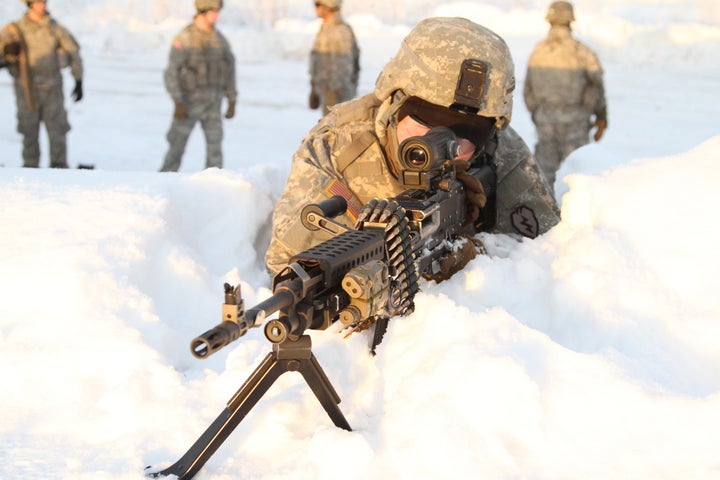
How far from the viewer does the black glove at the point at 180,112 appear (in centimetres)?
799

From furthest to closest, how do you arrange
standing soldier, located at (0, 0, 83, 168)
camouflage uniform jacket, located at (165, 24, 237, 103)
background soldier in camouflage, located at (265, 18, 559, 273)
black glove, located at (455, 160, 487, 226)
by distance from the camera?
camouflage uniform jacket, located at (165, 24, 237, 103)
standing soldier, located at (0, 0, 83, 168)
background soldier in camouflage, located at (265, 18, 559, 273)
black glove, located at (455, 160, 487, 226)

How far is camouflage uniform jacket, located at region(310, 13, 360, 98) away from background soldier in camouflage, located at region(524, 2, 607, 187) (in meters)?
2.32

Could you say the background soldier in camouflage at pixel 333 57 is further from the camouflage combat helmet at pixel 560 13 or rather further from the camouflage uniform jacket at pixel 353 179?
the camouflage uniform jacket at pixel 353 179

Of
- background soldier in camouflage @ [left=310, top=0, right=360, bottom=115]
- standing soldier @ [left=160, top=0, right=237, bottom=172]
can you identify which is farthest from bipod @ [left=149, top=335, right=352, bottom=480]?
background soldier in camouflage @ [left=310, top=0, right=360, bottom=115]

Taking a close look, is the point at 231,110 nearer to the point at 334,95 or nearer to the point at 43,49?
the point at 334,95

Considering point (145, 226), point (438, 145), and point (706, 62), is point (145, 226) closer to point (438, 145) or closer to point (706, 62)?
point (438, 145)

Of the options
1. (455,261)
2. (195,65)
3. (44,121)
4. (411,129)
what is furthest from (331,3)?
(455,261)

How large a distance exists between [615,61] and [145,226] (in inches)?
541

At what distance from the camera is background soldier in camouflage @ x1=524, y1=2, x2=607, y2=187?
7535 millimetres

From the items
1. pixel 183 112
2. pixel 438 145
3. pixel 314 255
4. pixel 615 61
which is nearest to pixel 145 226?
pixel 438 145

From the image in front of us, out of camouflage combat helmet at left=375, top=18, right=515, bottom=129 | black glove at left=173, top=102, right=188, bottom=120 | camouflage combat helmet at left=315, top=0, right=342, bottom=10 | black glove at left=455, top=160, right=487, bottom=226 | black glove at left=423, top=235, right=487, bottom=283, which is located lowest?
black glove at left=173, top=102, right=188, bottom=120

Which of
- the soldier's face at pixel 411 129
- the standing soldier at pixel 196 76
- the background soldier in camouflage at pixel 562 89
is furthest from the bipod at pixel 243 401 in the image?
the standing soldier at pixel 196 76

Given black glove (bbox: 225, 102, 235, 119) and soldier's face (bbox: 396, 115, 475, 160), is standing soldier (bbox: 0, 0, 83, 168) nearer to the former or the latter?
black glove (bbox: 225, 102, 235, 119)

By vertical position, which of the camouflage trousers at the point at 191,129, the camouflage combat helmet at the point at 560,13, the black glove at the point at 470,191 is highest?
the camouflage combat helmet at the point at 560,13
